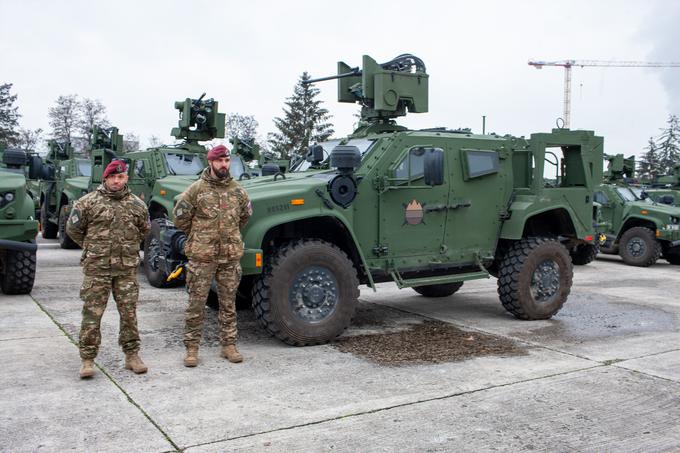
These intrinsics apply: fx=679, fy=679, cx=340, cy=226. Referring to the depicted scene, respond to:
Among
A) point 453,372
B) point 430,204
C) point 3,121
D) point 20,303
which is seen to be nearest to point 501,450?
point 453,372

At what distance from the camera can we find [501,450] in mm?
3709

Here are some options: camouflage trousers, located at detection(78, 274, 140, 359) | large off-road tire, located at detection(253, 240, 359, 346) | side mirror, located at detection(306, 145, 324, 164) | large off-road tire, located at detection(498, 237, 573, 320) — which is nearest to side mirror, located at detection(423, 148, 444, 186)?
large off-road tire, located at detection(253, 240, 359, 346)

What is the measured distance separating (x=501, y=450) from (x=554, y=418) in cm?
67

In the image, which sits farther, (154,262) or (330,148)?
(154,262)

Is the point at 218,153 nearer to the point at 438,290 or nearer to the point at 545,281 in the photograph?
the point at 545,281

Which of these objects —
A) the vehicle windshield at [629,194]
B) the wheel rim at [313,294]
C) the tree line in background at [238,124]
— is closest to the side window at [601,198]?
the vehicle windshield at [629,194]

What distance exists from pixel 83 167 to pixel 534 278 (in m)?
11.6

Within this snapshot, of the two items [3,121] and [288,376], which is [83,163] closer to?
[288,376]

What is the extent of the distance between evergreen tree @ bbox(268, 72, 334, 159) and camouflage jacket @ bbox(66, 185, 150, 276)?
135ft

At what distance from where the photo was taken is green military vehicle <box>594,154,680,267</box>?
13.9m

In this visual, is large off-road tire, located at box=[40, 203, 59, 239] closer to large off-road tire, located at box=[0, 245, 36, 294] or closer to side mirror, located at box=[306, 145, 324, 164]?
large off-road tire, located at box=[0, 245, 36, 294]

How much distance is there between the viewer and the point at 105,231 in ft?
16.2

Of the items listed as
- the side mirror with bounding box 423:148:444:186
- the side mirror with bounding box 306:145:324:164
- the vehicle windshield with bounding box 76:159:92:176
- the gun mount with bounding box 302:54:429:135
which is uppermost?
the gun mount with bounding box 302:54:429:135

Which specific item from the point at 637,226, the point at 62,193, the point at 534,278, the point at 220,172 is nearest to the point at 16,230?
the point at 220,172
